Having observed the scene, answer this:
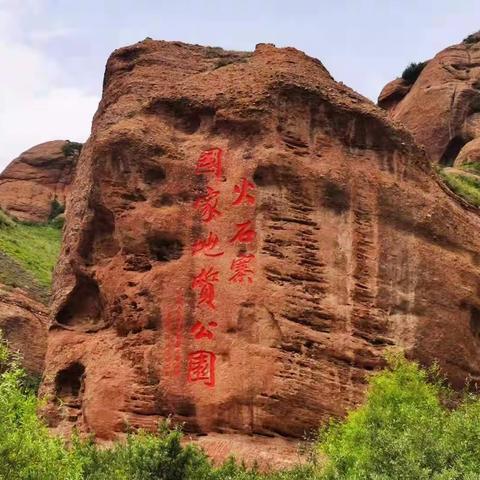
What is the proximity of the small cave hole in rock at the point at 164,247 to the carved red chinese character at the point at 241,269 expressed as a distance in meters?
1.30

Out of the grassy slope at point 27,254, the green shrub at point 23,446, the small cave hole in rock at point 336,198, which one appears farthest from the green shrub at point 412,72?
the green shrub at point 23,446

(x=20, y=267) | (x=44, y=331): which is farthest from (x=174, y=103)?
(x=20, y=267)

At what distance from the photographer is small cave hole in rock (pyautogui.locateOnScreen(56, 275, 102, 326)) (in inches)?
771

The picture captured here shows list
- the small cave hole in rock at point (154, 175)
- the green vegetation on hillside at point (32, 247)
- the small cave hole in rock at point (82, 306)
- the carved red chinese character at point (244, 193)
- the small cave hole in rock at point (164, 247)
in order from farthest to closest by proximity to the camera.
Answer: the green vegetation on hillside at point (32, 247), the small cave hole in rock at point (82, 306), the small cave hole in rock at point (154, 175), the small cave hole in rock at point (164, 247), the carved red chinese character at point (244, 193)

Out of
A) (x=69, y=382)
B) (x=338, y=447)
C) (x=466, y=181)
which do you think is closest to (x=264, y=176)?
(x=69, y=382)

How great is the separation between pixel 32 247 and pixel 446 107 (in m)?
18.7

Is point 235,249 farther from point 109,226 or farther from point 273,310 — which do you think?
point 109,226

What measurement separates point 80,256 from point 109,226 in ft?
3.15

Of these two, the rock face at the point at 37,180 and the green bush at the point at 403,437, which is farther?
the rock face at the point at 37,180

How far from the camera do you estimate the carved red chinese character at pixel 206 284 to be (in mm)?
17312

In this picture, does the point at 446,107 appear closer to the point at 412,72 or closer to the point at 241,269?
the point at 412,72

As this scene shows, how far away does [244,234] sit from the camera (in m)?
17.8

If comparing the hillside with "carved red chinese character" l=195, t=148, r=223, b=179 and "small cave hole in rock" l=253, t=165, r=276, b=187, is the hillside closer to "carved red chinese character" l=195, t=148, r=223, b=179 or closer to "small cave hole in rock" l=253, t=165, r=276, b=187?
"carved red chinese character" l=195, t=148, r=223, b=179

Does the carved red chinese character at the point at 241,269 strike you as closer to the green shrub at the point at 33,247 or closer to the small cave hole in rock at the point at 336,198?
the small cave hole in rock at the point at 336,198
